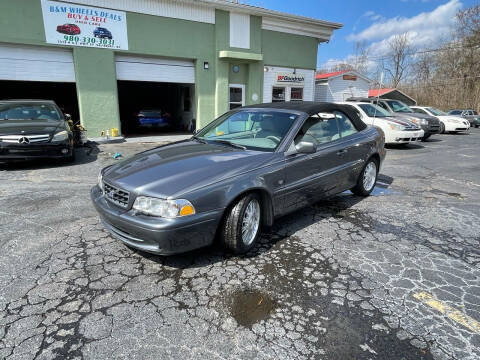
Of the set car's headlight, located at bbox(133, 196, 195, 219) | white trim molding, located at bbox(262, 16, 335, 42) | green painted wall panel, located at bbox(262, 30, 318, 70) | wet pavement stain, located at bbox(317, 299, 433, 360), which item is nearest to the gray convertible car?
car's headlight, located at bbox(133, 196, 195, 219)

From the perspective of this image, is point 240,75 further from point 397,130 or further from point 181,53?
point 397,130

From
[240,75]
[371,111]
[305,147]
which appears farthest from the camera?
[240,75]

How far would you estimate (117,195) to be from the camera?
9.51 ft

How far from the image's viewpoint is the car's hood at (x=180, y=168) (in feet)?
8.92

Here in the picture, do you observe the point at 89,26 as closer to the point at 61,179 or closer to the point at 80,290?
the point at 61,179

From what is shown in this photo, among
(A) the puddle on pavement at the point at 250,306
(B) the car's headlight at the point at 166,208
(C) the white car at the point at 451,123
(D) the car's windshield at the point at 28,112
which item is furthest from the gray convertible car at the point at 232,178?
(C) the white car at the point at 451,123

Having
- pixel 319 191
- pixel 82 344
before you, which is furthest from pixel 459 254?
pixel 82 344

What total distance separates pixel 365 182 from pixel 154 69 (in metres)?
9.77

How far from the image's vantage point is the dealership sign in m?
14.5

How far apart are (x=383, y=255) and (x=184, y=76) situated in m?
11.3

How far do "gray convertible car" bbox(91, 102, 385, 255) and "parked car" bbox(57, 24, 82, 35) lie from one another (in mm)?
8556

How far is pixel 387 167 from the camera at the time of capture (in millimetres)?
7891

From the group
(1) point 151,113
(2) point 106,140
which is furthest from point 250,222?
(1) point 151,113

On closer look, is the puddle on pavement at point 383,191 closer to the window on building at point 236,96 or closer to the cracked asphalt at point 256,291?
the cracked asphalt at point 256,291
